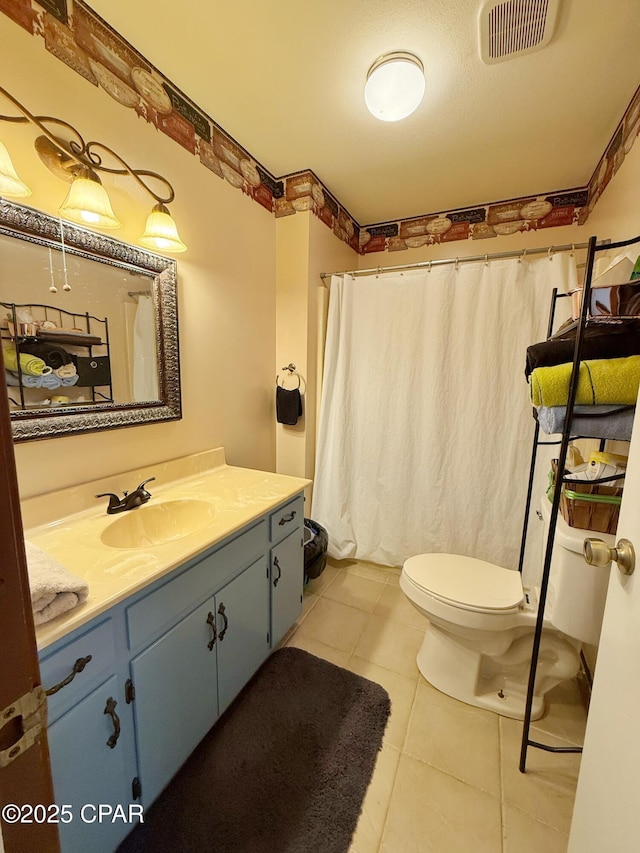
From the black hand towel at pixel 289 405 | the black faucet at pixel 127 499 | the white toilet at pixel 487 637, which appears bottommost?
the white toilet at pixel 487 637

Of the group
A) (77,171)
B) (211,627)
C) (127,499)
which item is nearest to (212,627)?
(211,627)

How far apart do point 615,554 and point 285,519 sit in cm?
111

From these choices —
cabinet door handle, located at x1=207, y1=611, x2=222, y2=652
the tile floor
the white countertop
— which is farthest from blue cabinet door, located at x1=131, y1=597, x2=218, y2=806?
the tile floor

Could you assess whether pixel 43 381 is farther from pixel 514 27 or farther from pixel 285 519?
pixel 514 27

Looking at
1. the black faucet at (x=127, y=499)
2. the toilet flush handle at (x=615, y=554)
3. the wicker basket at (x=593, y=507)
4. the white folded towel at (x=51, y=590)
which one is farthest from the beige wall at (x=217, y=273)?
the toilet flush handle at (x=615, y=554)

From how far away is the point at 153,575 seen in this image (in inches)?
34.7

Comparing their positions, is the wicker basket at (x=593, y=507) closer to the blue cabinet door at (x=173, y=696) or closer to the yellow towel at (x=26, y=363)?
the blue cabinet door at (x=173, y=696)

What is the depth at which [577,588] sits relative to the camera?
104 cm

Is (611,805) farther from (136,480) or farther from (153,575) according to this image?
(136,480)

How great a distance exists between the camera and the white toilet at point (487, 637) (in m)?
1.29

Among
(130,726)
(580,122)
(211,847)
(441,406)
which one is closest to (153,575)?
(130,726)

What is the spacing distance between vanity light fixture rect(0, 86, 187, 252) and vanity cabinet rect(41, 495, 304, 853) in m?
1.13

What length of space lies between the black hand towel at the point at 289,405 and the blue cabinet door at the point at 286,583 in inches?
30.1

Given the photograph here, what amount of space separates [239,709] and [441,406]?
5.68 ft
